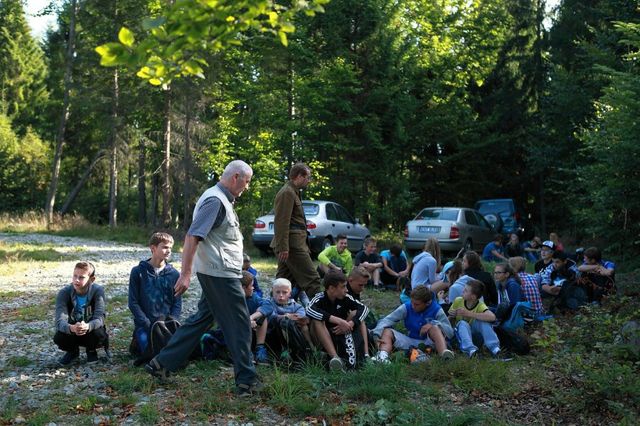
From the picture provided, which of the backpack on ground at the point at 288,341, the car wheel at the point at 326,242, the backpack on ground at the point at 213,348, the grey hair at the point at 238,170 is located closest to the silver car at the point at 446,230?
the car wheel at the point at 326,242

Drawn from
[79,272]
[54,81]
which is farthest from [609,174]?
[54,81]

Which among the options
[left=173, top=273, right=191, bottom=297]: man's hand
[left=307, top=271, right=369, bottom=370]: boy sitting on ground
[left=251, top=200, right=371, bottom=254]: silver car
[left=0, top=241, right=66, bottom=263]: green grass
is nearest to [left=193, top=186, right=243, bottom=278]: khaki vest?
[left=173, top=273, right=191, bottom=297]: man's hand

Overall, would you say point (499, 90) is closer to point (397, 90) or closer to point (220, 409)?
point (397, 90)

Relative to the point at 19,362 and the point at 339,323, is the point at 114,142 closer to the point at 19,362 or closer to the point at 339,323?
the point at 19,362

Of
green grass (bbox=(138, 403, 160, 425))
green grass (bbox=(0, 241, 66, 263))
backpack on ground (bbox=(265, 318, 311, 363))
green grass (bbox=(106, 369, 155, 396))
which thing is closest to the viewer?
green grass (bbox=(138, 403, 160, 425))

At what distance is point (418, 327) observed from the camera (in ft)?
25.6

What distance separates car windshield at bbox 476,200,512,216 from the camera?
28.4m

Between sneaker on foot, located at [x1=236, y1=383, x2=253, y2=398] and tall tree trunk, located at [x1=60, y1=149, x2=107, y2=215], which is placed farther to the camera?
tall tree trunk, located at [x1=60, y1=149, x2=107, y2=215]

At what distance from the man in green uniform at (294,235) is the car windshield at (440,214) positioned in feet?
43.2

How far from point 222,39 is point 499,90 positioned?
32.0 metres

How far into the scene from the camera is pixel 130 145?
1293 inches

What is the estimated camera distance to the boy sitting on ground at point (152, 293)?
22.9 feet

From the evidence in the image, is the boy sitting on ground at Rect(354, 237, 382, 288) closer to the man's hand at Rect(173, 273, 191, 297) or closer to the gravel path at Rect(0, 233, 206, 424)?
the gravel path at Rect(0, 233, 206, 424)

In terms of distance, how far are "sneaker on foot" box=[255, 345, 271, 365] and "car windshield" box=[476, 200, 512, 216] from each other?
22379 mm
